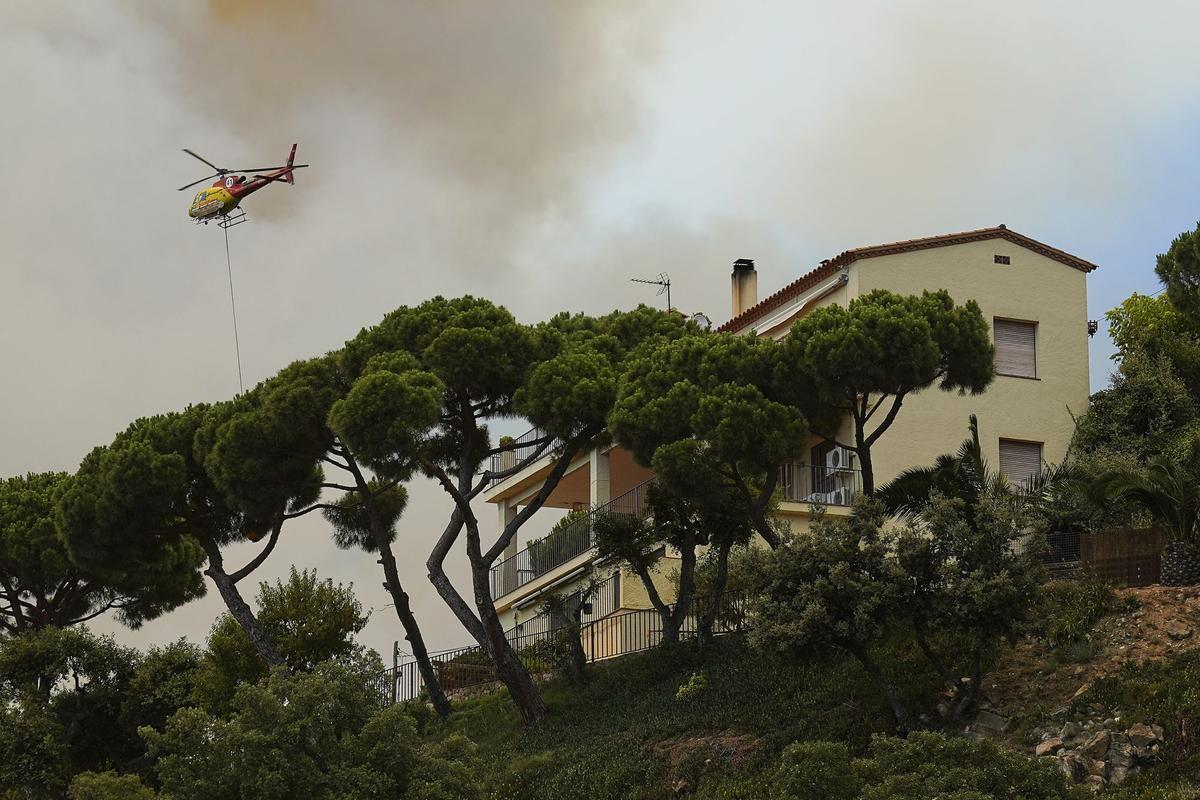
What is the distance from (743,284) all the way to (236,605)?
17.2 m

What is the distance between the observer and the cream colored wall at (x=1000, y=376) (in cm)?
3841

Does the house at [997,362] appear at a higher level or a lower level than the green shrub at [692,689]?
higher

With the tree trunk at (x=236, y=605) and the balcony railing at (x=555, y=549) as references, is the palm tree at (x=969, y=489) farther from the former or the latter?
the tree trunk at (x=236, y=605)

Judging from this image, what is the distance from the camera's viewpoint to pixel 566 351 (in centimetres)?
3291

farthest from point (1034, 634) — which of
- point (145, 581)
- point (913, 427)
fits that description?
point (145, 581)

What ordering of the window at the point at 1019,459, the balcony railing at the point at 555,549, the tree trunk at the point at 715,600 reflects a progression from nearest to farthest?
A: the tree trunk at the point at 715,600, the window at the point at 1019,459, the balcony railing at the point at 555,549

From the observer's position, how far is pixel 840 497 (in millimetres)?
38344

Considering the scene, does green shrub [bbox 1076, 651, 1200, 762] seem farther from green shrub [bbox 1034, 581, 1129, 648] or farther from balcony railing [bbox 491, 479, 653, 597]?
balcony railing [bbox 491, 479, 653, 597]

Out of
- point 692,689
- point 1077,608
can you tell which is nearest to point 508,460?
point 692,689

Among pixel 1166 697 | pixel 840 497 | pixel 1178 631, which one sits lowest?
pixel 1166 697

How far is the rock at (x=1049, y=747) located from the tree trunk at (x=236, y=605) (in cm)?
1596

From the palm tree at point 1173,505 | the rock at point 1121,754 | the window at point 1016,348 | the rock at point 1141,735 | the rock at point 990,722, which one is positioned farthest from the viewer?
the window at point 1016,348

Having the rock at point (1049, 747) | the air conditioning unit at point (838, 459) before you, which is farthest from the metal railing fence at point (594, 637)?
the rock at point (1049, 747)

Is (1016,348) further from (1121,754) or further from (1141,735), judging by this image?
(1121,754)
